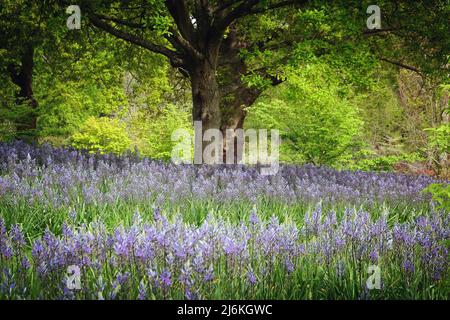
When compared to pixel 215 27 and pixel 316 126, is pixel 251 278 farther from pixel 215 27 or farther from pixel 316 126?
pixel 316 126

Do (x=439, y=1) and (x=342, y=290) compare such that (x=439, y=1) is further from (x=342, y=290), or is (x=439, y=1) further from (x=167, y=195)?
(x=342, y=290)

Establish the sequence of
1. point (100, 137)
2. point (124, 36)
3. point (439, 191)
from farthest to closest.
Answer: point (100, 137) < point (124, 36) < point (439, 191)

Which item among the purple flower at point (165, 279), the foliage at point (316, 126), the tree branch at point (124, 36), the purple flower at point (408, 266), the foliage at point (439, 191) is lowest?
the purple flower at point (408, 266)

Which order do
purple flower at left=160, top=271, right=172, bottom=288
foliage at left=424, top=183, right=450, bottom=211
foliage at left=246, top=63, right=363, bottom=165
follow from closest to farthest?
1. purple flower at left=160, top=271, right=172, bottom=288
2. foliage at left=424, top=183, right=450, bottom=211
3. foliage at left=246, top=63, right=363, bottom=165

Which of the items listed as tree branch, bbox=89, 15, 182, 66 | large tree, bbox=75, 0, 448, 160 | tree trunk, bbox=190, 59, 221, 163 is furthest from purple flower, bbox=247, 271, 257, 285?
tree branch, bbox=89, 15, 182, 66

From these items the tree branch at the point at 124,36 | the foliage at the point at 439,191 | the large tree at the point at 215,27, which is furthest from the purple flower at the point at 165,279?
the tree branch at the point at 124,36

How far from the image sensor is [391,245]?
4539 millimetres

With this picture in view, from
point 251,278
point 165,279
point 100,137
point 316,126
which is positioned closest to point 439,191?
point 251,278

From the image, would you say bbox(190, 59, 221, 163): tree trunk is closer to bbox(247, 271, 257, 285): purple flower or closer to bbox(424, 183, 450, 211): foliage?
bbox(424, 183, 450, 211): foliage

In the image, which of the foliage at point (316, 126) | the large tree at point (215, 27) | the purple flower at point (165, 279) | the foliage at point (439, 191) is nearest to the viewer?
the purple flower at point (165, 279)

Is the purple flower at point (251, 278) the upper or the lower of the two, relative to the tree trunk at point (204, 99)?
lower

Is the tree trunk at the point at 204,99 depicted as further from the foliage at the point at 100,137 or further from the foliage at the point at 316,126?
the foliage at the point at 100,137

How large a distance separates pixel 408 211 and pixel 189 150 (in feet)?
53.4
